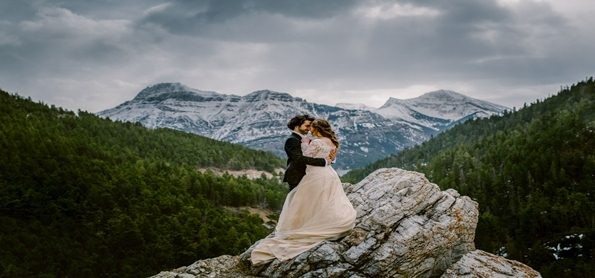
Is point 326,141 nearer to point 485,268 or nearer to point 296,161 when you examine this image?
point 296,161

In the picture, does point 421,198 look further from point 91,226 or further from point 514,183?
point 514,183

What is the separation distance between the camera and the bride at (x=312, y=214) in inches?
808

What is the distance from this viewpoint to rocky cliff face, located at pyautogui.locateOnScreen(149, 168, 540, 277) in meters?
20.0

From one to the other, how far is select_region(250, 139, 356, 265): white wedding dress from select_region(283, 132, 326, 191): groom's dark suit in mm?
280

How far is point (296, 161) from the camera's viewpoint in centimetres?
2080

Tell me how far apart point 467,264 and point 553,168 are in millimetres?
184613

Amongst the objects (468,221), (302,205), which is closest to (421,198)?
(468,221)

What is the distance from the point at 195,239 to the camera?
147750mm

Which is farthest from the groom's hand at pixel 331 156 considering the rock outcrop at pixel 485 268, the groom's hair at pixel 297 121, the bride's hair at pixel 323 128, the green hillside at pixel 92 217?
the green hillside at pixel 92 217

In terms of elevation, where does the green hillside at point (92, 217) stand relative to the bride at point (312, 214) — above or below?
below

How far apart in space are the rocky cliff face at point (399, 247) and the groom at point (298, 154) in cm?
299

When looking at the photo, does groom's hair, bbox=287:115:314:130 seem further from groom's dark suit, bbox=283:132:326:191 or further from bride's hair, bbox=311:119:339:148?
bride's hair, bbox=311:119:339:148

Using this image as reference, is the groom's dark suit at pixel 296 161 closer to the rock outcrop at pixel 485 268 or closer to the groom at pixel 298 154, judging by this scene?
the groom at pixel 298 154

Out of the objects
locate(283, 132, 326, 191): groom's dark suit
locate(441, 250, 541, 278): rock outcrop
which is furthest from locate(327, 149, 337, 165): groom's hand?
locate(441, 250, 541, 278): rock outcrop
